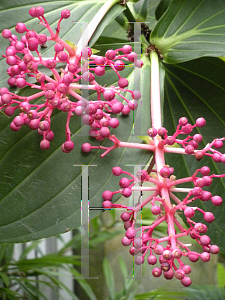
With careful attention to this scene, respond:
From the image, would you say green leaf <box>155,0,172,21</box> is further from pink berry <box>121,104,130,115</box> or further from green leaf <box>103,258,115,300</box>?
green leaf <box>103,258,115,300</box>

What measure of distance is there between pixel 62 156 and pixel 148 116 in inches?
4.4

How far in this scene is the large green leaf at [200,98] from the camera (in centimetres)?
50

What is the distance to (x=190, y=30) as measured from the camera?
1.51 feet

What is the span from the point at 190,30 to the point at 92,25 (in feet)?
0.49

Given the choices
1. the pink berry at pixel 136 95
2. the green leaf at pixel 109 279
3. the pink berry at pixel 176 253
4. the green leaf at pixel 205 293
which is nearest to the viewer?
the pink berry at pixel 176 253

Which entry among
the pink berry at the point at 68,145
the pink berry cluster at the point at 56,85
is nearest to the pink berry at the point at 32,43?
the pink berry cluster at the point at 56,85

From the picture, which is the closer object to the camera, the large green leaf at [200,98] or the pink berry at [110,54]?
the pink berry at [110,54]

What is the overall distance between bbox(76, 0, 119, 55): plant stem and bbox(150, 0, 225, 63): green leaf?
0.07 meters

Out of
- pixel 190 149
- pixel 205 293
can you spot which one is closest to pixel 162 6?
pixel 190 149

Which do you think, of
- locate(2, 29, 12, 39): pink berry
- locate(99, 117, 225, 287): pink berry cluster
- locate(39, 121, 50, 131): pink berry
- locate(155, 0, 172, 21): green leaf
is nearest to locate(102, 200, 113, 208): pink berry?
locate(99, 117, 225, 287): pink berry cluster

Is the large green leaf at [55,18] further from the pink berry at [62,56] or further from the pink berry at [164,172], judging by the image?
the pink berry at [164,172]

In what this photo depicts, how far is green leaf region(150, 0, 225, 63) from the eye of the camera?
45 cm

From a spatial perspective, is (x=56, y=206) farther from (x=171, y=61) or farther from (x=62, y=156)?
(x=171, y=61)

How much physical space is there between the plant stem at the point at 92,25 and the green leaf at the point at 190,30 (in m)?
0.07
